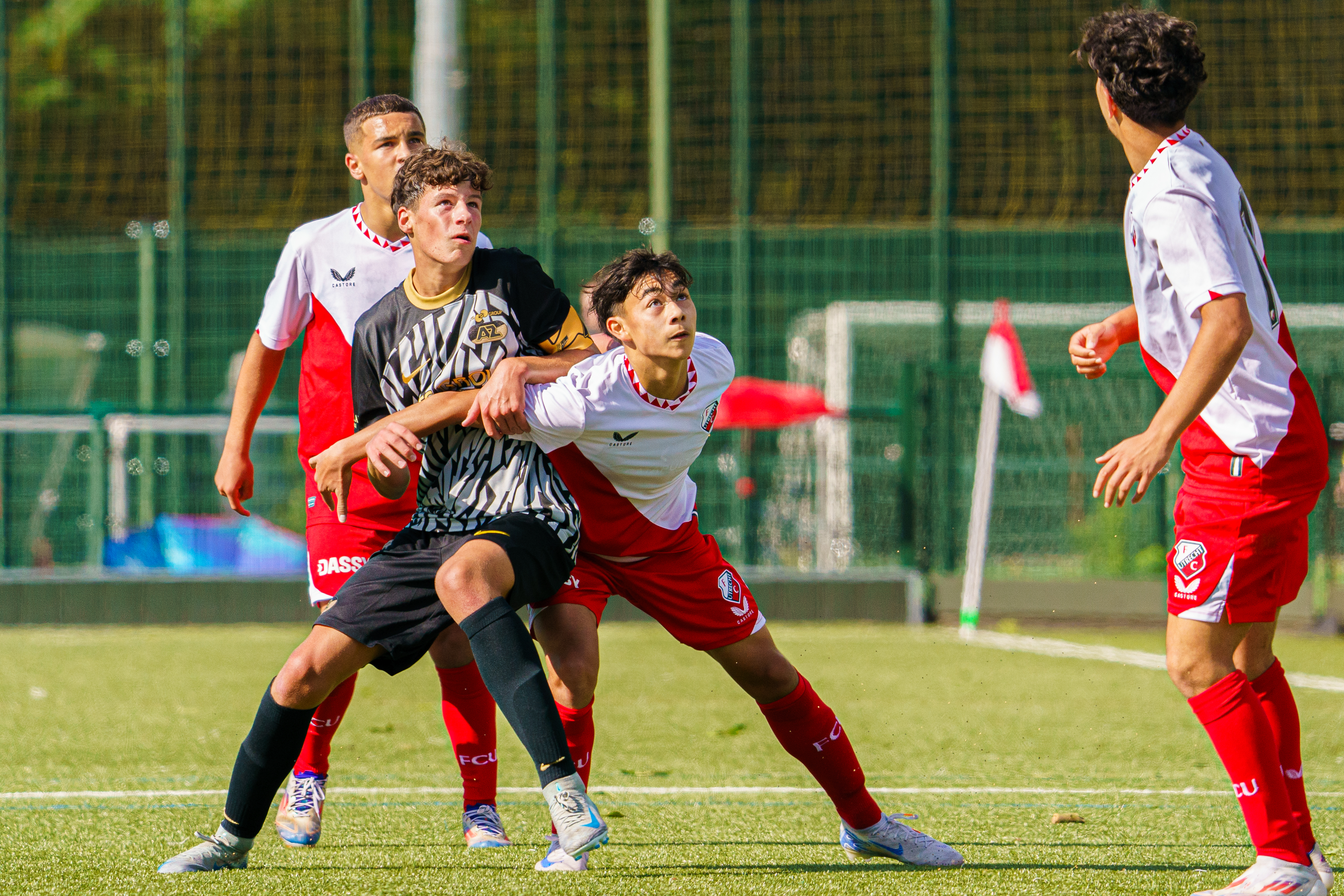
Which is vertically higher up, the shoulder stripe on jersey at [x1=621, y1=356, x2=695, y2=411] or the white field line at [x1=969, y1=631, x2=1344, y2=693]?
the shoulder stripe on jersey at [x1=621, y1=356, x2=695, y2=411]

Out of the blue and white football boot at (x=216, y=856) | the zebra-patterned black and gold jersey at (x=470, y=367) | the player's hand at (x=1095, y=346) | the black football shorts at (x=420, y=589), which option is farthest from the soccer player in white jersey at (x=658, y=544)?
the player's hand at (x=1095, y=346)

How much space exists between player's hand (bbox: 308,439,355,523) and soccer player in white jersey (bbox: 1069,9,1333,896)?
1.68 m

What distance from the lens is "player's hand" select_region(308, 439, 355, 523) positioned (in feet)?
12.6

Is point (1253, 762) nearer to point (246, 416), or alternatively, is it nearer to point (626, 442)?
point (626, 442)

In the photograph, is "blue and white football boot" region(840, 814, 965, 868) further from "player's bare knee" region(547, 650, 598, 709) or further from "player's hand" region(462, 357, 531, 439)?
"player's hand" region(462, 357, 531, 439)

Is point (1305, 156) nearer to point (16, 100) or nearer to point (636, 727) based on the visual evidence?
point (636, 727)

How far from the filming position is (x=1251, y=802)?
11.6 ft

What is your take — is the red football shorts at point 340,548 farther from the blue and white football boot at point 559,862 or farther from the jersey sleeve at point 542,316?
the blue and white football boot at point 559,862

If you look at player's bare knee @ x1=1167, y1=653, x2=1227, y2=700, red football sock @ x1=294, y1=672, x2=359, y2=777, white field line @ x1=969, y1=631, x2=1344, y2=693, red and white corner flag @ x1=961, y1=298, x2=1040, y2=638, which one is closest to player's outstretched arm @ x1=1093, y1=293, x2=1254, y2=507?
player's bare knee @ x1=1167, y1=653, x2=1227, y2=700

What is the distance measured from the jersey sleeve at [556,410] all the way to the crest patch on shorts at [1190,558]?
4.37ft

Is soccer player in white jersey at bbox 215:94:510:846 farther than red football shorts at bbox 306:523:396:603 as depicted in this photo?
No

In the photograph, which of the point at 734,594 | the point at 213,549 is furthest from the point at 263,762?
the point at 213,549

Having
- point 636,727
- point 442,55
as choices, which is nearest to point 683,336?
point 636,727

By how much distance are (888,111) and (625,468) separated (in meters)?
10.9
